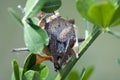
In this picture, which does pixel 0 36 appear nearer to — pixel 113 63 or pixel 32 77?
pixel 113 63

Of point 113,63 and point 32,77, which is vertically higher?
point 32,77

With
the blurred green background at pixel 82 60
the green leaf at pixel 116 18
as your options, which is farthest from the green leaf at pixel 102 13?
the blurred green background at pixel 82 60

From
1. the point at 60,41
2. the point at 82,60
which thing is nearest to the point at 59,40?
the point at 60,41

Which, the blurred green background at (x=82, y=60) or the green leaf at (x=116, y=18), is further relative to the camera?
the blurred green background at (x=82, y=60)

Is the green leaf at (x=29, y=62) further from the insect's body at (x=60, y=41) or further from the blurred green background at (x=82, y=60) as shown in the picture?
the blurred green background at (x=82, y=60)

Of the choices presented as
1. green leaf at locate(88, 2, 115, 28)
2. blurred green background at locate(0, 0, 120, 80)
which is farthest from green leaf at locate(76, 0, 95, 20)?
blurred green background at locate(0, 0, 120, 80)

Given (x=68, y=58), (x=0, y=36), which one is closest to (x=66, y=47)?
(x=68, y=58)
